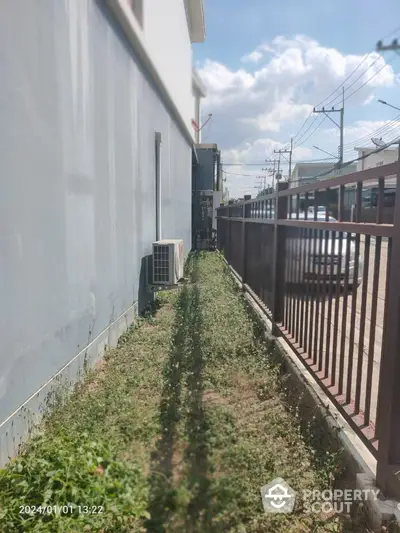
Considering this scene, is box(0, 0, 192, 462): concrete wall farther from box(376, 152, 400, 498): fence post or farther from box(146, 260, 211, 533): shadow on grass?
box(376, 152, 400, 498): fence post

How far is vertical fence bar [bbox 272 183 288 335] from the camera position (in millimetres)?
3928

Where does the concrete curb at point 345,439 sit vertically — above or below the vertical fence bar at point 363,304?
below

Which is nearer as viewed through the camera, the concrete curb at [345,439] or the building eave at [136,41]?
the concrete curb at [345,439]

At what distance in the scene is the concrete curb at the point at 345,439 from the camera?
174 cm

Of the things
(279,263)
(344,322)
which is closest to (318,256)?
(344,322)

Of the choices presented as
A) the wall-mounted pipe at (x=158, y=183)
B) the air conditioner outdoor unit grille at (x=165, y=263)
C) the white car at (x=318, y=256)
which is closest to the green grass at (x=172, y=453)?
the white car at (x=318, y=256)

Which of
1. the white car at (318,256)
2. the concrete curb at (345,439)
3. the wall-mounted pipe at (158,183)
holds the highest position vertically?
the wall-mounted pipe at (158,183)

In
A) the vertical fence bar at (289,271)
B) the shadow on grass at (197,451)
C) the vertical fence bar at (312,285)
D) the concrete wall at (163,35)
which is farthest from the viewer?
the concrete wall at (163,35)

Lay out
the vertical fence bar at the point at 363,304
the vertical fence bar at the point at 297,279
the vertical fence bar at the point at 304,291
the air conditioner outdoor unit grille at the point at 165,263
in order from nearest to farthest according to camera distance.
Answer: the vertical fence bar at the point at 363,304, the vertical fence bar at the point at 304,291, the vertical fence bar at the point at 297,279, the air conditioner outdoor unit grille at the point at 165,263

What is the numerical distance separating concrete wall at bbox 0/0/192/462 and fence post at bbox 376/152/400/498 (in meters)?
1.82

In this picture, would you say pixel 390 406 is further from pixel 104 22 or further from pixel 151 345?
pixel 104 22

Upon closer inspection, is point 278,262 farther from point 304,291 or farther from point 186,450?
point 186,450

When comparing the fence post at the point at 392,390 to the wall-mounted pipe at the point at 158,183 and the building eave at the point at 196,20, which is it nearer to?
the wall-mounted pipe at the point at 158,183

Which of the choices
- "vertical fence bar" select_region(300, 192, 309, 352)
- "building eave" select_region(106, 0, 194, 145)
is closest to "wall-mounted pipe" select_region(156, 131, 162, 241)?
"building eave" select_region(106, 0, 194, 145)
